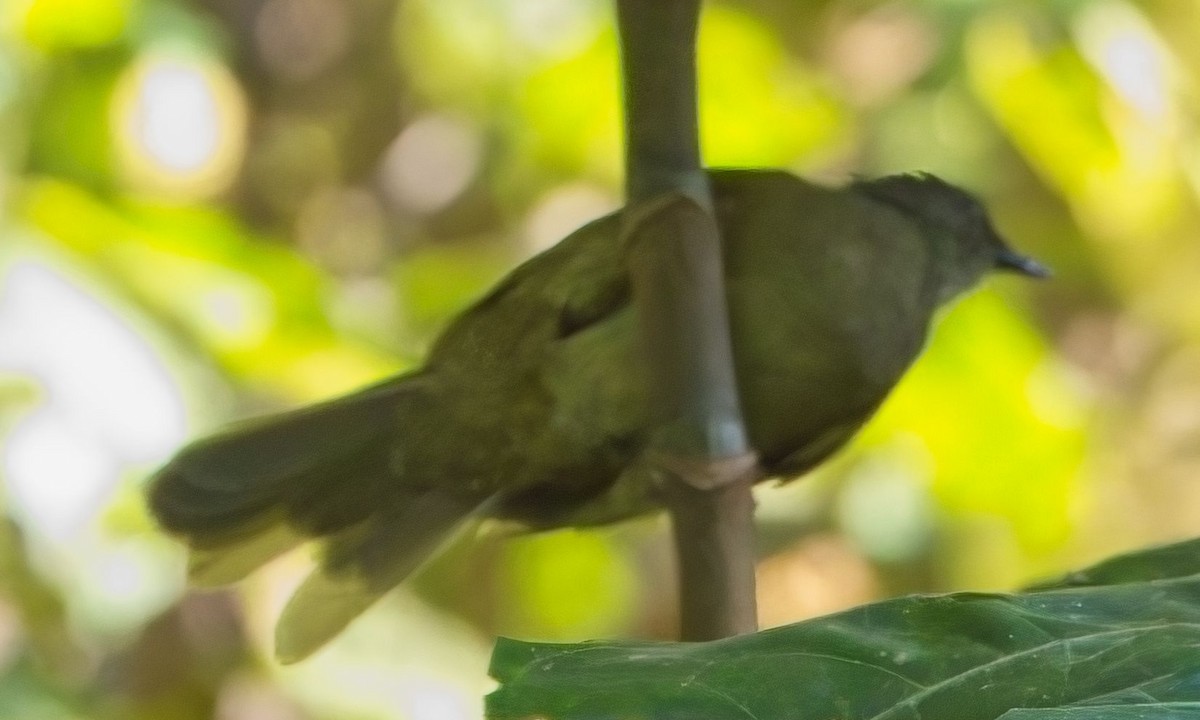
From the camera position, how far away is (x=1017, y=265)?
4.20ft

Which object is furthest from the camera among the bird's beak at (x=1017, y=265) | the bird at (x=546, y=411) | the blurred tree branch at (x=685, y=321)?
the bird's beak at (x=1017, y=265)

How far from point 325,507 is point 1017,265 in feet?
2.32

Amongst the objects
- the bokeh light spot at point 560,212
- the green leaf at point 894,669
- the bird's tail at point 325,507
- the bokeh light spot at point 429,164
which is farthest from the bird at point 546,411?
the bokeh light spot at point 429,164

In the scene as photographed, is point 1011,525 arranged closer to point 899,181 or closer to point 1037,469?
point 1037,469

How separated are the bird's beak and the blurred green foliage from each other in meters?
0.37

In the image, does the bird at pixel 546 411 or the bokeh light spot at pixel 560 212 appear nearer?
the bird at pixel 546 411

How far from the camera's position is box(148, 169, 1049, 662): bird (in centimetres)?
96

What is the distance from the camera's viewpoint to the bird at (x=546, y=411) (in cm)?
96

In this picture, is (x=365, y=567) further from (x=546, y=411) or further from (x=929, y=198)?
(x=929, y=198)

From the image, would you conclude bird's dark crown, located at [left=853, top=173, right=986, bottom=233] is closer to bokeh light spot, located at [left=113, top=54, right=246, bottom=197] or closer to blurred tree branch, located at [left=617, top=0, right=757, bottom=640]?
blurred tree branch, located at [left=617, top=0, right=757, bottom=640]

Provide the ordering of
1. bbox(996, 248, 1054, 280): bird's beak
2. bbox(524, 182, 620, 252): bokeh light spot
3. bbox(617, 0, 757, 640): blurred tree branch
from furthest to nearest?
bbox(524, 182, 620, 252): bokeh light spot
bbox(996, 248, 1054, 280): bird's beak
bbox(617, 0, 757, 640): blurred tree branch

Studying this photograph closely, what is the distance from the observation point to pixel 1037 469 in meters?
1.75

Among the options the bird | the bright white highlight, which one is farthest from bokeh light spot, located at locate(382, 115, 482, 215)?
the bird

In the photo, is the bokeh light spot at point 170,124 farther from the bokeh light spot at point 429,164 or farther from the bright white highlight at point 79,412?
the bright white highlight at point 79,412
